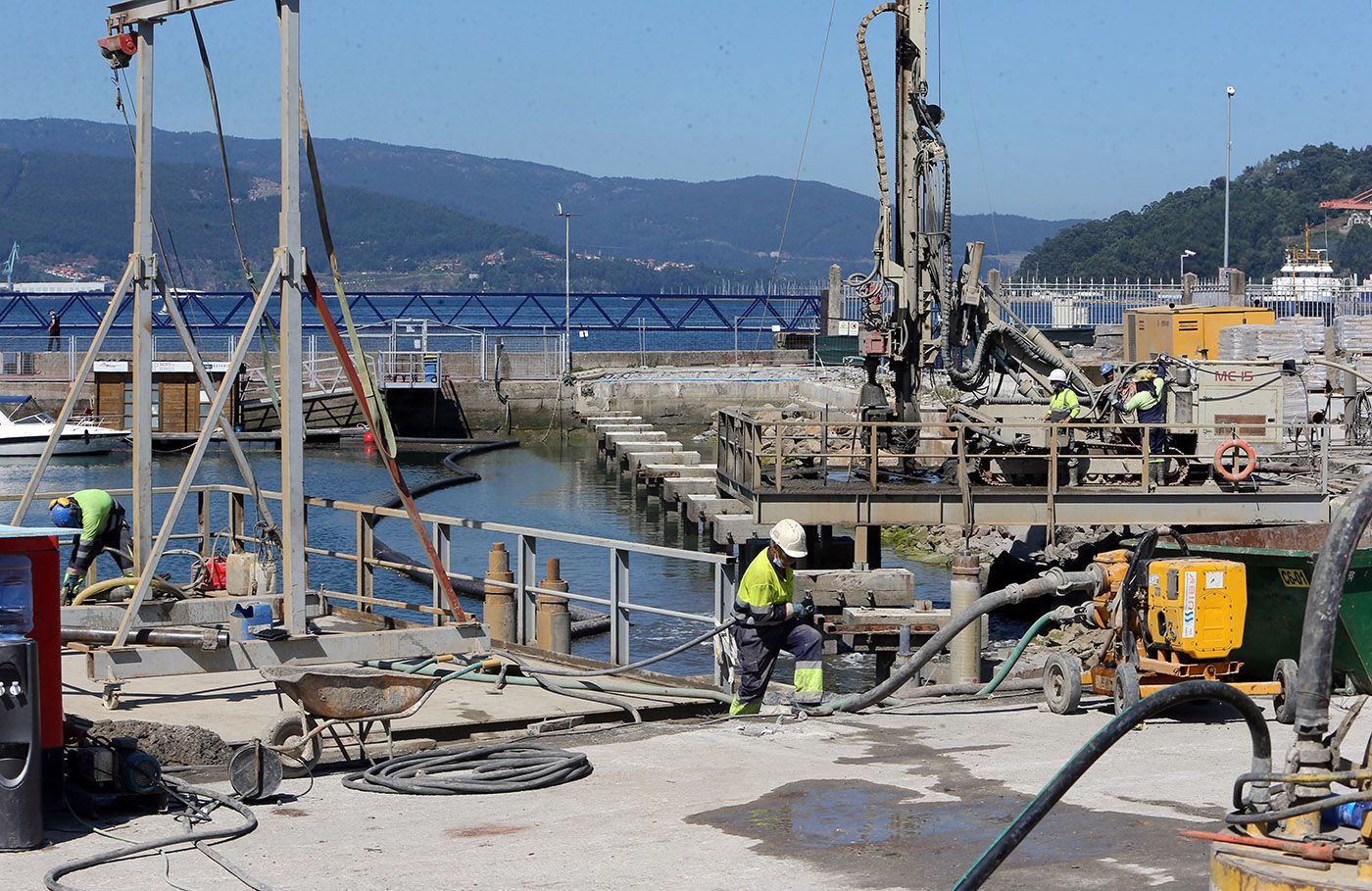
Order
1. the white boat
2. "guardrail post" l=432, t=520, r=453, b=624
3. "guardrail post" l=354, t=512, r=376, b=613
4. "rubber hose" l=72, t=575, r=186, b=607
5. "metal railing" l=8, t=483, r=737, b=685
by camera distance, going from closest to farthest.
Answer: "rubber hose" l=72, t=575, r=186, b=607, "metal railing" l=8, t=483, r=737, b=685, "guardrail post" l=432, t=520, r=453, b=624, "guardrail post" l=354, t=512, r=376, b=613, the white boat

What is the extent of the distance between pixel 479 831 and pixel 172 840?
1501mm

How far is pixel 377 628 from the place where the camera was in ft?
49.9

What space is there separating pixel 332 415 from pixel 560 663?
41.4 m

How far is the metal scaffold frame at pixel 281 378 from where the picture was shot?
11.5 m

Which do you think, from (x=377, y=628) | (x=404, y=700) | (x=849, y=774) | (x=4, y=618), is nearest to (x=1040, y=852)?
(x=849, y=774)

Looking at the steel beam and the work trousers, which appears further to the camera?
the work trousers

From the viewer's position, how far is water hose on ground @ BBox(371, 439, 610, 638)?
22.2 meters

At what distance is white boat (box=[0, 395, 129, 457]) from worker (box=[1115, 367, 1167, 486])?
34407 millimetres

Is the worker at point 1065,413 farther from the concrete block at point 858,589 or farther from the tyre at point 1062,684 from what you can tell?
the tyre at point 1062,684

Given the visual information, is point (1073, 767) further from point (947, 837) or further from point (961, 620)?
point (961, 620)

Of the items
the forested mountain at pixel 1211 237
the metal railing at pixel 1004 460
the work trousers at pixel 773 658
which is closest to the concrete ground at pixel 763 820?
the work trousers at pixel 773 658

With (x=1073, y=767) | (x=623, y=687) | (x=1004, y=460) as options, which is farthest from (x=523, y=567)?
(x=1073, y=767)

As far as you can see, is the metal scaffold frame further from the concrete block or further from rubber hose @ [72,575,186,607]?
the concrete block

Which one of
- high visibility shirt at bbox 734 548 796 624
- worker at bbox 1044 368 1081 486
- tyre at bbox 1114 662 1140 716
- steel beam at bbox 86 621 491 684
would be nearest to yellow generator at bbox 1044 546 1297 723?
tyre at bbox 1114 662 1140 716
